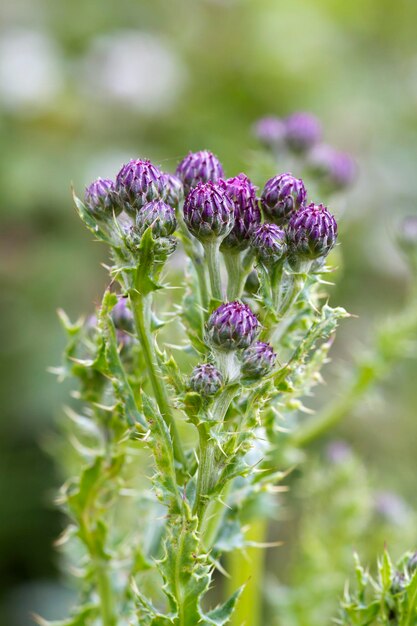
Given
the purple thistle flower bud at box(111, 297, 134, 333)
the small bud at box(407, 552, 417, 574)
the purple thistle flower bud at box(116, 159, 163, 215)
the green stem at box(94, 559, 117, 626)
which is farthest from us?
the green stem at box(94, 559, 117, 626)

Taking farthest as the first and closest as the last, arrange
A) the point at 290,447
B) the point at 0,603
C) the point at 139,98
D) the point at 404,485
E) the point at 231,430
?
the point at 139,98 → the point at 0,603 → the point at 404,485 → the point at 290,447 → the point at 231,430

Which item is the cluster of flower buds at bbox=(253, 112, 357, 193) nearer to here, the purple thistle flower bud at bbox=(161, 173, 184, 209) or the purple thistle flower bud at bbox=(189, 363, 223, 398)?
the purple thistle flower bud at bbox=(161, 173, 184, 209)

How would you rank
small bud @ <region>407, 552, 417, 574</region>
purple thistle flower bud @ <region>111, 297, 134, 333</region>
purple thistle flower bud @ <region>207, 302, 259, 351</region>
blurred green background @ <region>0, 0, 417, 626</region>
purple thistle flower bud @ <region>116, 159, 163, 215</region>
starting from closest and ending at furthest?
1. purple thistle flower bud @ <region>207, 302, 259, 351</region>
2. purple thistle flower bud @ <region>116, 159, 163, 215</region>
3. small bud @ <region>407, 552, 417, 574</region>
4. purple thistle flower bud @ <region>111, 297, 134, 333</region>
5. blurred green background @ <region>0, 0, 417, 626</region>

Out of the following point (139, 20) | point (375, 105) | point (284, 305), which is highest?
point (139, 20)

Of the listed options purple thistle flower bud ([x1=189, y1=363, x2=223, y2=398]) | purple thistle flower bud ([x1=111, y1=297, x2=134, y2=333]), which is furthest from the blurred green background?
purple thistle flower bud ([x1=189, y1=363, x2=223, y2=398])

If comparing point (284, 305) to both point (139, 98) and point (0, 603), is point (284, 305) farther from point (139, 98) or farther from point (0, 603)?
point (139, 98)

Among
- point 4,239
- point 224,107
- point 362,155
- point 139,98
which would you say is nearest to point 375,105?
point 362,155

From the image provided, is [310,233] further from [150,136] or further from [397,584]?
[150,136]
